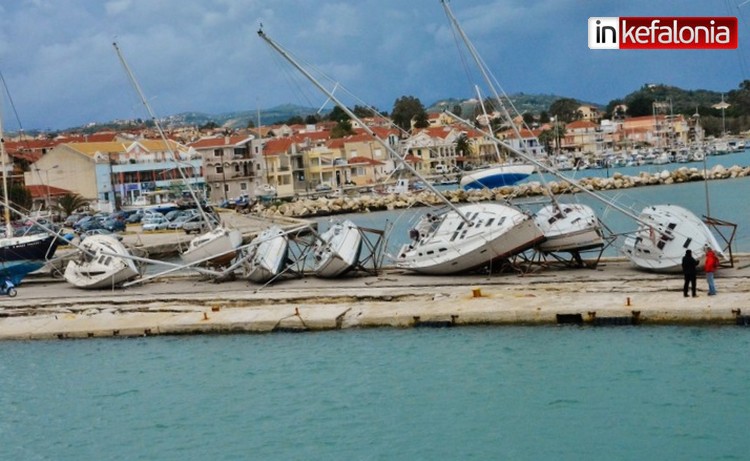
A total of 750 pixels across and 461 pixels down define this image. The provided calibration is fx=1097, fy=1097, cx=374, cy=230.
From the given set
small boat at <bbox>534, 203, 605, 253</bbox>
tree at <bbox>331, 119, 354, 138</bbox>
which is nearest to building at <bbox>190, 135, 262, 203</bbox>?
tree at <bbox>331, 119, 354, 138</bbox>

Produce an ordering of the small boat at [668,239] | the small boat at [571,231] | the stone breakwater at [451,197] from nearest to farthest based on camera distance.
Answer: the small boat at [668,239]
the small boat at [571,231]
the stone breakwater at [451,197]

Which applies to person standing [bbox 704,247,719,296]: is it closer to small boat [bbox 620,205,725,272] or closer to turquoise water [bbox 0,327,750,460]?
turquoise water [bbox 0,327,750,460]

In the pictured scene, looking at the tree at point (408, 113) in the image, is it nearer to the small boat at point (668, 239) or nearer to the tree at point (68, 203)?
the tree at point (68, 203)

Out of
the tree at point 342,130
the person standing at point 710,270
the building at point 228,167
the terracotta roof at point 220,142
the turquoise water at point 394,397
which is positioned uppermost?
the tree at point 342,130

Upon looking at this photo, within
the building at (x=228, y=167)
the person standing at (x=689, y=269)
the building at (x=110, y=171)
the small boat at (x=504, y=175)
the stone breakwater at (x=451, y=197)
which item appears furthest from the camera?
the building at (x=228, y=167)

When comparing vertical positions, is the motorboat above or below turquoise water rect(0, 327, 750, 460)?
above

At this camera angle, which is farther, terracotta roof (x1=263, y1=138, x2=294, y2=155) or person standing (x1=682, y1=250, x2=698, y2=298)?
terracotta roof (x1=263, y1=138, x2=294, y2=155)

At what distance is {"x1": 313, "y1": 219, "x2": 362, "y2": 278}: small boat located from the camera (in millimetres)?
35344

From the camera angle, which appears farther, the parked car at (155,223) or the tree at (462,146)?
the tree at (462,146)

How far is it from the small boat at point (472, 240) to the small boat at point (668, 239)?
3165mm

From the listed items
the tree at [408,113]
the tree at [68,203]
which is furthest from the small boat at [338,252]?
the tree at [408,113]

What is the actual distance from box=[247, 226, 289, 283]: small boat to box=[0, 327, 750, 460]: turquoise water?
6991 mm

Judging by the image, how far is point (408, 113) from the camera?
18975 cm

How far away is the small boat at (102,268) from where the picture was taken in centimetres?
3925
